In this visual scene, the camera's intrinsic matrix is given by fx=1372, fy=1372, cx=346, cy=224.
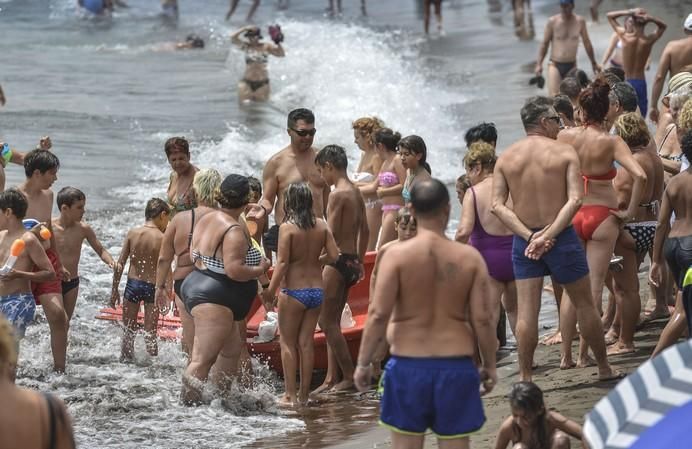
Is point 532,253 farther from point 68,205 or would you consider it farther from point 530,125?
point 68,205

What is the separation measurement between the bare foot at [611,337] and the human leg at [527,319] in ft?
4.80

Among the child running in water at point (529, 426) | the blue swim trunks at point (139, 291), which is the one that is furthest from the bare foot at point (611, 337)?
the blue swim trunks at point (139, 291)

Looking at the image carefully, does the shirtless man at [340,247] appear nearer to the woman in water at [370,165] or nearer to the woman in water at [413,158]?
the woman in water at [413,158]

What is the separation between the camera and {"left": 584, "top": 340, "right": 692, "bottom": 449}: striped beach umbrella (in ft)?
15.0

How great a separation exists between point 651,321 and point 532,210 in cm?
236

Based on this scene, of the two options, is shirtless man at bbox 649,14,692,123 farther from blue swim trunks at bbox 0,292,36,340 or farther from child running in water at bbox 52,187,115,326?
blue swim trunks at bbox 0,292,36,340

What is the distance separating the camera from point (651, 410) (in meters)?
4.59

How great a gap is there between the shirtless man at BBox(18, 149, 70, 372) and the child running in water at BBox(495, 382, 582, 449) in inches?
167

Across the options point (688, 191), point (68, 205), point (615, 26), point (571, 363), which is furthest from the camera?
point (615, 26)

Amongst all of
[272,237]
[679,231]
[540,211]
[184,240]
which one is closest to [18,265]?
[184,240]

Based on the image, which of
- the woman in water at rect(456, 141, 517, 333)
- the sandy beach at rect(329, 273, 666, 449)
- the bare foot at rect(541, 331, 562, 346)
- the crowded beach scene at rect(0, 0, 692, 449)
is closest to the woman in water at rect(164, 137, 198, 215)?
the crowded beach scene at rect(0, 0, 692, 449)

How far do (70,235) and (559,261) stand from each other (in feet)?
13.9

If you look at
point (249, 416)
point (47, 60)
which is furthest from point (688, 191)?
point (47, 60)

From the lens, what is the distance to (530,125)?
8.10 m
